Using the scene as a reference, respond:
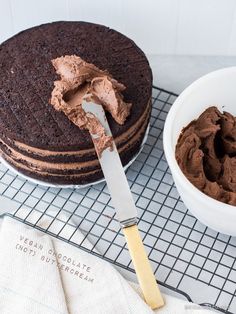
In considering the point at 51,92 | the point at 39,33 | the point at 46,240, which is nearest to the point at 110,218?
the point at 46,240

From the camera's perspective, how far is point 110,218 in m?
1.15

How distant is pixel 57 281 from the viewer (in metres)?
1.06

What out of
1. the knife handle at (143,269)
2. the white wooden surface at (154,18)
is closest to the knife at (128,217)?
the knife handle at (143,269)

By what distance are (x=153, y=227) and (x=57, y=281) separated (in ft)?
0.57

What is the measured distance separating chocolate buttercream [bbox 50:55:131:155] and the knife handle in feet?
0.44

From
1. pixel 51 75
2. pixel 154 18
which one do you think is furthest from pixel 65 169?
pixel 154 18

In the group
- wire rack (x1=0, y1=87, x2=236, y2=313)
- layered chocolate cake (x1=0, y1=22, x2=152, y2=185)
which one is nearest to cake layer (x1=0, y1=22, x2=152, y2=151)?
layered chocolate cake (x1=0, y1=22, x2=152, y2=185)

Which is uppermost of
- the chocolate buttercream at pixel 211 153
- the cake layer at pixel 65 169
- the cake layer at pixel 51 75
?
the cake layer at pixel 51 75

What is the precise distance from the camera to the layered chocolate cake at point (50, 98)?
110 centimetres

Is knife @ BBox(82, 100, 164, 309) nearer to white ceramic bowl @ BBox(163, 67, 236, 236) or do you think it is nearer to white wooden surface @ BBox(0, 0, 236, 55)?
white ceramic bowl @ BBox(163, 67, 236, 236)

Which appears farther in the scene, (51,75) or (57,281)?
(51,75)

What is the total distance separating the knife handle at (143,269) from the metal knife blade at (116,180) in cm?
2

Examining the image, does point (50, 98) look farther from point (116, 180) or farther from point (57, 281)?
point (57, 281)

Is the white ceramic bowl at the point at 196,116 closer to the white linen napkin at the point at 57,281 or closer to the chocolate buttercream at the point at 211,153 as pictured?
the chocolate buttercream at the point at 211,153
